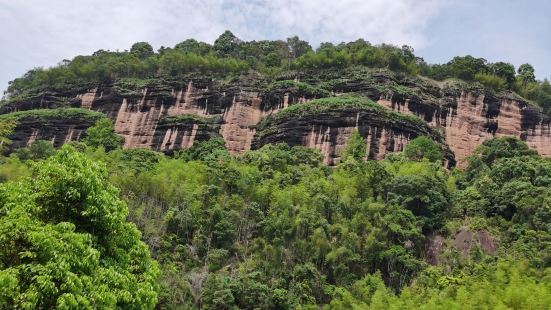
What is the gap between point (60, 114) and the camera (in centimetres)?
5119

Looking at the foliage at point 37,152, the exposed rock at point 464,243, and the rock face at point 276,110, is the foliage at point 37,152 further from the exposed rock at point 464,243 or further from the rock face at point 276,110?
the exposed rock at point 464,243

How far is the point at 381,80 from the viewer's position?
169 ft

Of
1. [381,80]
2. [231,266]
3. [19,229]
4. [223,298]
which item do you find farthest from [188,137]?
[19,229]

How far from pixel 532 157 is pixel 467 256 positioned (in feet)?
45.7

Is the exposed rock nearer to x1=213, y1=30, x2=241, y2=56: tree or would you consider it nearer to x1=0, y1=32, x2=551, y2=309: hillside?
x1=0, y1=32, x2=551, y2=309: hillside

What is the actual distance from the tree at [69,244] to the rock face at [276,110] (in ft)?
121

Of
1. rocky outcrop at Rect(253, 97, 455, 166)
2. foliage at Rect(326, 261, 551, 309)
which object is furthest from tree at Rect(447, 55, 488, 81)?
foliage at Rect(326, 261, 551, 309)

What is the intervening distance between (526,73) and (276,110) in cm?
2778

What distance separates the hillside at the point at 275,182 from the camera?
9.50m

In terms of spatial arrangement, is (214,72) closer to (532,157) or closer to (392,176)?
(392,176)

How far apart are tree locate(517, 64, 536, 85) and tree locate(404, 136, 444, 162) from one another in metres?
19.2

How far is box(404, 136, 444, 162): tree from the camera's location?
42781 mm

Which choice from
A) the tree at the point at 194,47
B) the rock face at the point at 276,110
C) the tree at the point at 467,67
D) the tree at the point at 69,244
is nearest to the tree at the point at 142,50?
the tree at the point at 194,47

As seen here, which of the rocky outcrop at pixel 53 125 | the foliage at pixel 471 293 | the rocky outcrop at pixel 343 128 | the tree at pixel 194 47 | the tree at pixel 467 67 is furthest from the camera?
the tree at pixel 194 47
